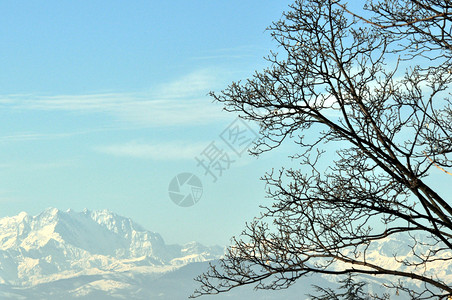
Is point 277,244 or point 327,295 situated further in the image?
point 327,295

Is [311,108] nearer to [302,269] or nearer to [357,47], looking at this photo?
[357,47]

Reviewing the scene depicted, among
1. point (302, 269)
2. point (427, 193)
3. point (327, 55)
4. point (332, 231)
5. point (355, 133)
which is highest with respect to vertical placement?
point (327, 55)

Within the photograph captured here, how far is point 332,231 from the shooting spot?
9.12m

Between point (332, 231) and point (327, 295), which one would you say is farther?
point (327, 295)

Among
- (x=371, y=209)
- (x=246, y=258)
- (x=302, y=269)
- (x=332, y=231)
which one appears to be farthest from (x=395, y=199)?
(x=246, y=258)

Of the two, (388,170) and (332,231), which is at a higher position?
(388,170)

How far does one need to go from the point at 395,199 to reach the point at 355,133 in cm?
119

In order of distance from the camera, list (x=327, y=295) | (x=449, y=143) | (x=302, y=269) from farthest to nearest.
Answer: (x=327, y=295) < (x=449, y=143) < (x=302, y=269)

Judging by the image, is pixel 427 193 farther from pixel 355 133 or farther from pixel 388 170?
pixel 355 133

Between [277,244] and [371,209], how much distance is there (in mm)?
1571

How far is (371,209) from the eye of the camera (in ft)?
30.0

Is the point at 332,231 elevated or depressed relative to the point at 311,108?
depressed

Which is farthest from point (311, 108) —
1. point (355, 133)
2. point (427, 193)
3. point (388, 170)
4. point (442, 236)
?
point (442, 236)

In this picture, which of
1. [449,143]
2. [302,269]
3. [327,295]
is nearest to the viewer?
[302,269]
